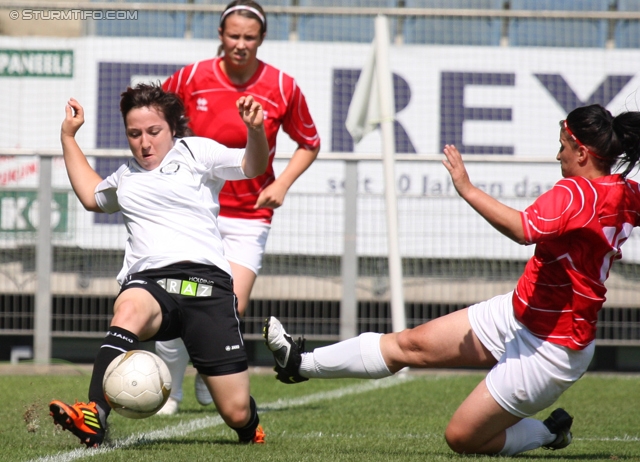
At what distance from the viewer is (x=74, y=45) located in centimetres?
1000

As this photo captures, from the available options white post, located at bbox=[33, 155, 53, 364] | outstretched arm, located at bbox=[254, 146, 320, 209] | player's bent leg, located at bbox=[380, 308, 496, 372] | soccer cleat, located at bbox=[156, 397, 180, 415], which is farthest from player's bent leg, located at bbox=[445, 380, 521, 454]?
white post, located at bbox=[33, 155, 53, 364]

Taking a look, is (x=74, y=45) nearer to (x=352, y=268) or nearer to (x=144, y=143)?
(x=352, y=268)

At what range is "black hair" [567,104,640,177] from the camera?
3.93 metres

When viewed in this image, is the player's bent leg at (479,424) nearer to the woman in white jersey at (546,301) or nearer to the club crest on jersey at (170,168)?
the woman in white jersey at (546,301)

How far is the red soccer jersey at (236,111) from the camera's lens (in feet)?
18.2

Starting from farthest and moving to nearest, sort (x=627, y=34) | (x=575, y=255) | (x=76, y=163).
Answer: (x=627, y=34), (x=76, y=163), (x=575, y=255)

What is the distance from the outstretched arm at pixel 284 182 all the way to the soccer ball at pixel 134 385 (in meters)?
1.32

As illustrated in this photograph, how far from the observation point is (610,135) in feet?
12.9

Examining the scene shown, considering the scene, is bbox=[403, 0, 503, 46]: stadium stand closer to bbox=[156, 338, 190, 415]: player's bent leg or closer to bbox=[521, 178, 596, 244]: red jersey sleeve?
bbox=[156, 338, 190, 415]: player's bent leg

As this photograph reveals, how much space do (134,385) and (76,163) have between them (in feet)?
4.32

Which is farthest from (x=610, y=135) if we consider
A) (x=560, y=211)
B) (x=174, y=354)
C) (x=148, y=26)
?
(x=148, y=26)

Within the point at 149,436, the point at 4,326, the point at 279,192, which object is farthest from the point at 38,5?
the point at 149,436

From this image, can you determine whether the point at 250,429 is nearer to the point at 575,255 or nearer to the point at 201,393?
the point at 201,393

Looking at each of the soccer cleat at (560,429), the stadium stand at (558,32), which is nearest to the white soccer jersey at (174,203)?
the soccer cleat at (560,429)
